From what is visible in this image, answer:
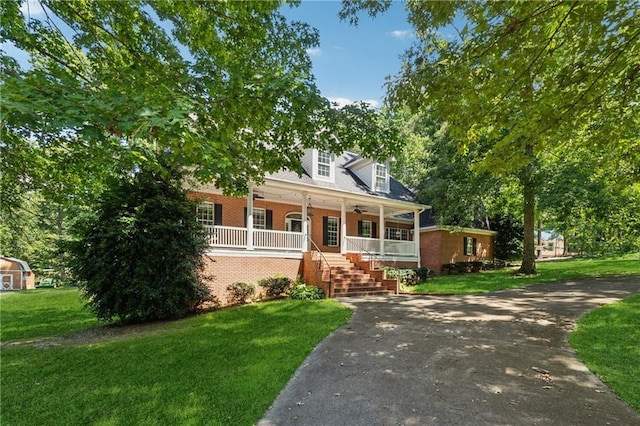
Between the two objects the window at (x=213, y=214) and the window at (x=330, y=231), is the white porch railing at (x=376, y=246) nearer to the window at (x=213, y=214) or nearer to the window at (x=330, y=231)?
the window at (x=330, y=231)

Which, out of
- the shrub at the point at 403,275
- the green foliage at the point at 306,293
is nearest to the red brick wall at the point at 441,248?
the shrub at the point at 403,275

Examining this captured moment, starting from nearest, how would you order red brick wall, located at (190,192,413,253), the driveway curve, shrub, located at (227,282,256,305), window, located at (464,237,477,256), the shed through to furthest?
the driveway curve → shrub, located at (227,282,256,305) → red brick wall, located at (190,192,413,253) → window, located at (464,237,477,256) → the shed

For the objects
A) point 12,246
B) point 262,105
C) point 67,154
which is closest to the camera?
point 262,105

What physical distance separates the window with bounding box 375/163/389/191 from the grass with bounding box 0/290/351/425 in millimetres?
10616

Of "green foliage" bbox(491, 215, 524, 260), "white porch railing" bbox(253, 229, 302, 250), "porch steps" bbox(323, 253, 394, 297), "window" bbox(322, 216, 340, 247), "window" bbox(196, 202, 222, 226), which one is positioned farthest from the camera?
"green foliage" bbox(491, 215, 524, 260)

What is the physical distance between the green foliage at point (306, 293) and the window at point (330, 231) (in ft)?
20.2

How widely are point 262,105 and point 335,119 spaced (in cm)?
149

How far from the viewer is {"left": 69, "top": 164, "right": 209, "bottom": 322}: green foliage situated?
8656 mm

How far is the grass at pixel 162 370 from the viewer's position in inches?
158

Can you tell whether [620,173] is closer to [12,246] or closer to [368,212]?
[368,212]

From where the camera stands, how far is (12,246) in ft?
113

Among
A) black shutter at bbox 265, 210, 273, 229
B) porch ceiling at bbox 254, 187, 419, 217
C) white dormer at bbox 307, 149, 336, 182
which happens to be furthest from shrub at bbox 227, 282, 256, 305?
white dormer at bbox 307, 149, 336, 182

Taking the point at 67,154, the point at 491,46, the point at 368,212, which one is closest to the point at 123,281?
the point at 67,154

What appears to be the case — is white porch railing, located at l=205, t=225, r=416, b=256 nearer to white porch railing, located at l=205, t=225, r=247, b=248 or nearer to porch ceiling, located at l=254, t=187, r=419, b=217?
white porch railing, located at l=205, t=225, r=247, b=248
